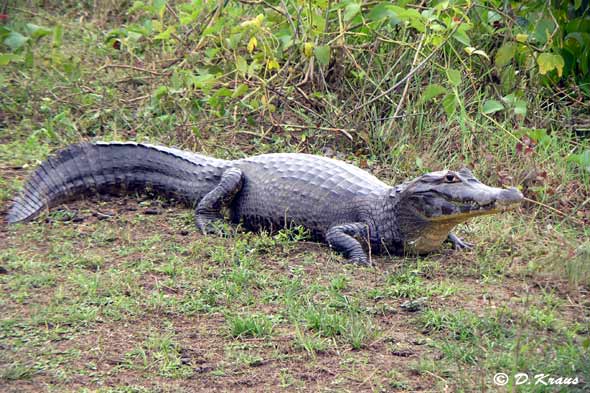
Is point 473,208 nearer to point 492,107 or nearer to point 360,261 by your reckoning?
point 360,261

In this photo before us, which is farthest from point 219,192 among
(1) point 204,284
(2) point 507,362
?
(2) point 507,362

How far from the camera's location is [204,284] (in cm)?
500

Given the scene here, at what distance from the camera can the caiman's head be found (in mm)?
5281

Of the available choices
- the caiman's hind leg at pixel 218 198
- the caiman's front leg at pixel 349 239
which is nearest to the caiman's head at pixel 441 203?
the caiman's front leg at pixel 349 239

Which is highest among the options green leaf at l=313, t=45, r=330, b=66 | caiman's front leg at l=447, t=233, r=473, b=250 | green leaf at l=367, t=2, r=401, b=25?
green leaf at l=367, t=2, r=401, b=25

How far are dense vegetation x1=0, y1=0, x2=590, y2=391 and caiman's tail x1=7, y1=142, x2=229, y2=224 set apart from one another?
15 centimetres

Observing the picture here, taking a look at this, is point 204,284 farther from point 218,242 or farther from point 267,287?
point 218,242

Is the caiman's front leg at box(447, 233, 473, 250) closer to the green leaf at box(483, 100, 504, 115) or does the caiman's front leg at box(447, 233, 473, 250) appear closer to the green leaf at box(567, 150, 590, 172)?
the green leaf at box(567, 150, 590, 172)

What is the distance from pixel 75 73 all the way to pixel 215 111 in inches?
52.4

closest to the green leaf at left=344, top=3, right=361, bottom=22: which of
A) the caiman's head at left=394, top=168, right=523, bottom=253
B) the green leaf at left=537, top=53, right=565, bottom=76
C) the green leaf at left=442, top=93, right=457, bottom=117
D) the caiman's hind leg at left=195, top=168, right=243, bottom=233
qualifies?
the green leaf at left=442, top=93, right=457, bottom=117

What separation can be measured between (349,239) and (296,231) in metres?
0.46

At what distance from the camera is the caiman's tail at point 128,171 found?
632 cm

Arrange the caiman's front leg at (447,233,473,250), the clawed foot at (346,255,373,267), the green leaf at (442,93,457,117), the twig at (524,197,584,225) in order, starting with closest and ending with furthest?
the clawed foot at (346,255,373,267)
the caiman's front leg at (447,233,473,250)
the twig at (524,197,584,225)
the green leaf at (442,93,457,117)

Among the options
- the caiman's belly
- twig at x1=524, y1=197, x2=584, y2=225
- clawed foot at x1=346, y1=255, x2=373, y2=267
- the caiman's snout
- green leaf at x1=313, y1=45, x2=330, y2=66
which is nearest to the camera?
the caiman's snout
